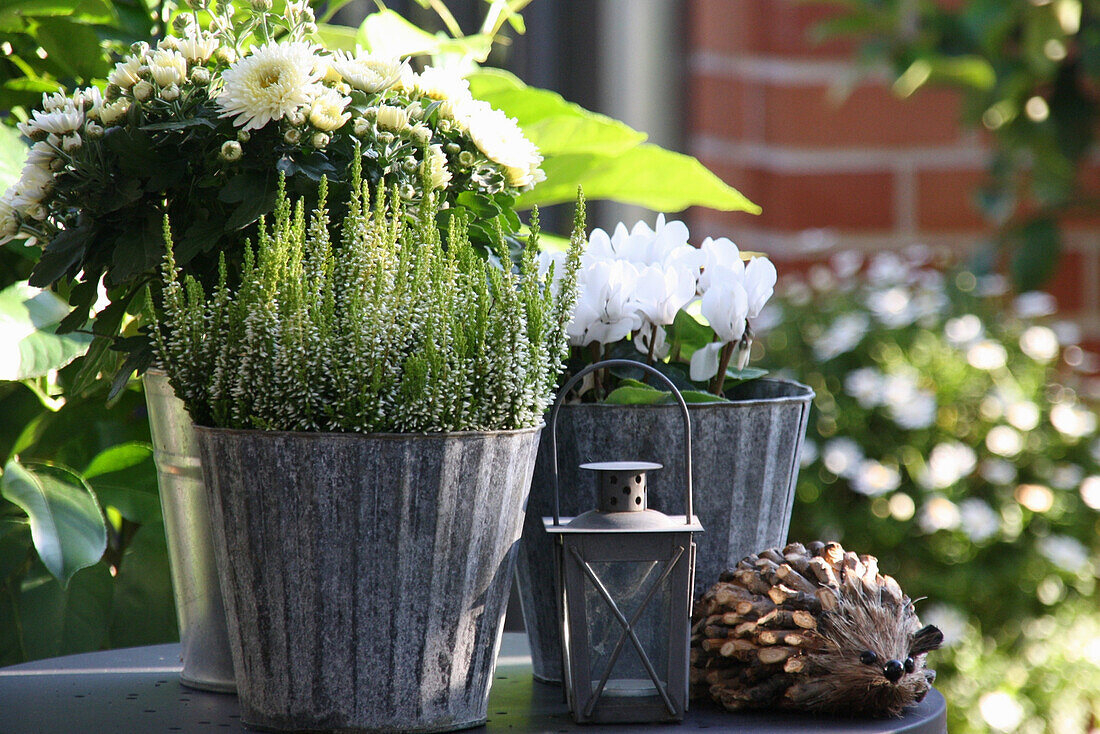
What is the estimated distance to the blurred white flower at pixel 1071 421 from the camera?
197 cm

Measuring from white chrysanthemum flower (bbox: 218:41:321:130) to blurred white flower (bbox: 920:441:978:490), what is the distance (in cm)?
147

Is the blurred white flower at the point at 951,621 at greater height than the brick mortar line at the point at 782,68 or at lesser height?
lesser

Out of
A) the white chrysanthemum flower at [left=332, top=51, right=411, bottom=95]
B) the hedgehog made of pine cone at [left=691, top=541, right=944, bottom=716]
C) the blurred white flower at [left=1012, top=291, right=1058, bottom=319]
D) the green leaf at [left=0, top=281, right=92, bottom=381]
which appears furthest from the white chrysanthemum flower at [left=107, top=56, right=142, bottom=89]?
the blurred white flower at [left=1012, top=291, right=1058, bottom=319]

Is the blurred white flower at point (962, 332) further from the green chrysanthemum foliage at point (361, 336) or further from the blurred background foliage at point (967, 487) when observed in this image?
the green chrysanthemum foliage at point (361, 336)

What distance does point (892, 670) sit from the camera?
640 mm

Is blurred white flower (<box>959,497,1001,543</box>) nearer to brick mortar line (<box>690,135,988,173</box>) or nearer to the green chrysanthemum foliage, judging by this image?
brick mortar line (<box>690,135,988,173</box>)

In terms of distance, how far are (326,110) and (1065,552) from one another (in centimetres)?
159

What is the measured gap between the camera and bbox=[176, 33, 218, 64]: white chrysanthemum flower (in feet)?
2.19

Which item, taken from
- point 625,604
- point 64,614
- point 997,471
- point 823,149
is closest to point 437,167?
point 625,604

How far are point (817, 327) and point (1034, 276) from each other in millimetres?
352

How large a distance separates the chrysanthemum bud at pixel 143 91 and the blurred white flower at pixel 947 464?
1.49 meters

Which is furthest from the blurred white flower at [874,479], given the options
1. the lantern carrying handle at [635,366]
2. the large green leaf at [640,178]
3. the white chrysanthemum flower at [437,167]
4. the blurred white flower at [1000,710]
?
the white chrysanthemum flower at [437,167]

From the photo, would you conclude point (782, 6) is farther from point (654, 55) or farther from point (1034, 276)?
point (1034, 276)

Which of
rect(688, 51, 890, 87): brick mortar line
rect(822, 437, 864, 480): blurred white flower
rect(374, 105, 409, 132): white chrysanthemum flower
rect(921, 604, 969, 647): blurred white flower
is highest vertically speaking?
rect(688, 51, 890, 87): brick mortar line
